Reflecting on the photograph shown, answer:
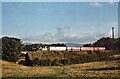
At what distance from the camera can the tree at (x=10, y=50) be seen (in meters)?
29.3

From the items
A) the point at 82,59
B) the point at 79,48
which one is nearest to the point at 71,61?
Result: the point at 82,59

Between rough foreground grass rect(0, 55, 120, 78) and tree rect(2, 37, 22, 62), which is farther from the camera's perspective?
tree rect(2, 37, 22, 62)

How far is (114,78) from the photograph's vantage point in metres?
14.3

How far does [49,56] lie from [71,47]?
29.6ft

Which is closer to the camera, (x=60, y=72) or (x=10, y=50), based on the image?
(x=60, y=72)

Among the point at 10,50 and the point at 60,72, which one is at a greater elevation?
the point at 10,50

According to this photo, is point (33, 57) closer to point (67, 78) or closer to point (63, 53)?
point (63, 53)

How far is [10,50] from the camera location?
30000 millimetres

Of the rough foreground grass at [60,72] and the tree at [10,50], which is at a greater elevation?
the tree at [10,50]

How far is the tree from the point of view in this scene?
96.1ft

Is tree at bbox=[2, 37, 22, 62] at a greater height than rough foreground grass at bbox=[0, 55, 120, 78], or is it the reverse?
tree at bbox=[2, 37, 22, 62]

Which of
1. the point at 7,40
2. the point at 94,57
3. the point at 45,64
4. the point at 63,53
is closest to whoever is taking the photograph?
the point at 45,64

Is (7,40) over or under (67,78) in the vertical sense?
over

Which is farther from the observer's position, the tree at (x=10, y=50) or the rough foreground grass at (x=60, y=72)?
the tree at (x=10, y=50)
